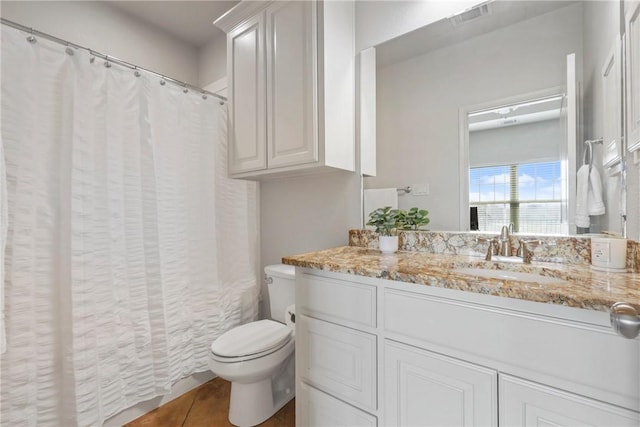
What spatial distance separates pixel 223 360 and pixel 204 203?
3.01 feet

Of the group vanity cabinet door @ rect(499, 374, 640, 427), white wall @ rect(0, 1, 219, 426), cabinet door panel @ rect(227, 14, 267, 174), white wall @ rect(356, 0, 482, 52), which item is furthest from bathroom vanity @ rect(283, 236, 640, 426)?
white wall @ rect(356, 0, 482, 52)

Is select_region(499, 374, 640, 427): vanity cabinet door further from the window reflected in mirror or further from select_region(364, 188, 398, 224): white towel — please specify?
select_region(364, 188, 398, 224): white towel

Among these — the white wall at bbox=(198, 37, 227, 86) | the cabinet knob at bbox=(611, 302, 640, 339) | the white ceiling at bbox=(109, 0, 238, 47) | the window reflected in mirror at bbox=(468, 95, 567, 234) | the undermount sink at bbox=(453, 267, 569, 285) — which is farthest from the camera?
the white wall at bbox=(198, 37, 227, 86)

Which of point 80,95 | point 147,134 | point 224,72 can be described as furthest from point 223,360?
point 224,72

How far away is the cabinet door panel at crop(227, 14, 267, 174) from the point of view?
1692 millimetres

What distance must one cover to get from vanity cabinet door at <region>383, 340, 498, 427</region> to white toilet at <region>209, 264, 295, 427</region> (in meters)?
0.70

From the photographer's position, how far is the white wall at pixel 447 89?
1146 millimetres

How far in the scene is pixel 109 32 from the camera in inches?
81.7

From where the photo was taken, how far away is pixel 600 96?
Result: 1059 mm

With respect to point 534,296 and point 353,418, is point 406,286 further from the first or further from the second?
point 353,418

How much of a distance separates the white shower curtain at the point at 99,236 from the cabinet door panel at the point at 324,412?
2.82 ft

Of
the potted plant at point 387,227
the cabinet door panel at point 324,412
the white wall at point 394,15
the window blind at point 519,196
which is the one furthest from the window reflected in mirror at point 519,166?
the cabinet door panel at point 324,412

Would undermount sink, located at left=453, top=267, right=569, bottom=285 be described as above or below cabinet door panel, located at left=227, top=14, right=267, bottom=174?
below

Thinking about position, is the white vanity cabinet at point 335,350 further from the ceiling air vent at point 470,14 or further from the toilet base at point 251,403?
the ceiling air vent at point 470,14
